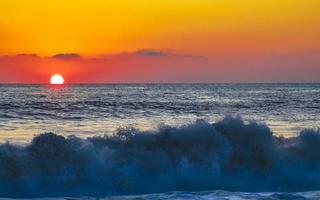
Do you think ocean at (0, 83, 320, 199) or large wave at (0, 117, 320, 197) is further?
large wave at (0, 117, 320, 197)

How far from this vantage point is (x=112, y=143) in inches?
554

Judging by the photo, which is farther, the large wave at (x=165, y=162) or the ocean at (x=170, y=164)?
the large wave at (x=165, y=162)

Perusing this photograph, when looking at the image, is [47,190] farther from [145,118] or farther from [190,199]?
[145,118]

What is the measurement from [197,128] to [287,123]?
12482 mm

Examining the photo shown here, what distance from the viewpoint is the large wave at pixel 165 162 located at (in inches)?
487

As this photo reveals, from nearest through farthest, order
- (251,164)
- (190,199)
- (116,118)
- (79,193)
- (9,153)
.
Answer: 1. (190,199)
2. (79,193)
3. (9,153)
4. (251,164)
5. (116,118)

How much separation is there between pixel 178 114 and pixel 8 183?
20999 mm

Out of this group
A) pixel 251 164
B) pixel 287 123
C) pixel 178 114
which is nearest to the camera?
pixel 251 164

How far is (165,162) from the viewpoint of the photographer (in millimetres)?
13523

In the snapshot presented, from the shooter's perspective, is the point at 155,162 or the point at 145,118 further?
the point at 145,118

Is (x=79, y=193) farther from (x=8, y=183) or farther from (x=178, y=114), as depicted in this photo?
(x=178, y=114)

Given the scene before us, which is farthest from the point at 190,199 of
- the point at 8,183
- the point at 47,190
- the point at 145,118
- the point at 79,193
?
the point at 145,118

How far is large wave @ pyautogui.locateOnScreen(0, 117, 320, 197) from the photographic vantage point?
12.4 meters

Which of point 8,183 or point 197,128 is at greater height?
point 197,128
